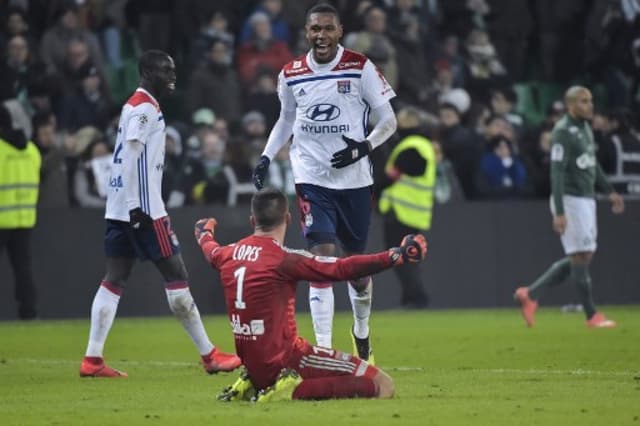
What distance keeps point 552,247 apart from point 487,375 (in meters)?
10.4

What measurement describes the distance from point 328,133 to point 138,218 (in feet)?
5.06

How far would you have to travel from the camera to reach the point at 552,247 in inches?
898

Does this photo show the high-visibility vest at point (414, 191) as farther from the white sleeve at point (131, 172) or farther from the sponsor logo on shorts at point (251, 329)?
the sponsor logo on shorts at point (251, 329)

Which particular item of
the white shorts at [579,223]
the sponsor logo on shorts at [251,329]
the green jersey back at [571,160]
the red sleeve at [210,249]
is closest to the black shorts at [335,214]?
the red sleeve at [210,249]

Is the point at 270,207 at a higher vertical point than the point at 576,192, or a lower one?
higher

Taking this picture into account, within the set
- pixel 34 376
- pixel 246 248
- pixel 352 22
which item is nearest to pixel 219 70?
pixel 352 22

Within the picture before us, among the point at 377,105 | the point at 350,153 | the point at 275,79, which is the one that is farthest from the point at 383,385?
the point at 275,79

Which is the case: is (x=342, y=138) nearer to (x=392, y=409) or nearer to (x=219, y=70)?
(x=392, y=409)

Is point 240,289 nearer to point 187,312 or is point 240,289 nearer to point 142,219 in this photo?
point 142,219

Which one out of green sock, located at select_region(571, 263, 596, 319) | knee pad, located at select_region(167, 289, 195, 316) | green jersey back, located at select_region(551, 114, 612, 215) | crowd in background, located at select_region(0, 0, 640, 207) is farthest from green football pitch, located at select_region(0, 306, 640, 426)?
crowd in background, located at select_region(0, 0, 640, 207)

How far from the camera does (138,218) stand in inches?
510

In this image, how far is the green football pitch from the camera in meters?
9.93

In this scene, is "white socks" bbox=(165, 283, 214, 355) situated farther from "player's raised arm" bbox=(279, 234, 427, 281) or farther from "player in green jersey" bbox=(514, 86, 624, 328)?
"player in green jersey" bbox=(514, 86, 624, 328)

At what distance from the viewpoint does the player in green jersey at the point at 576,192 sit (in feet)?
58.7
